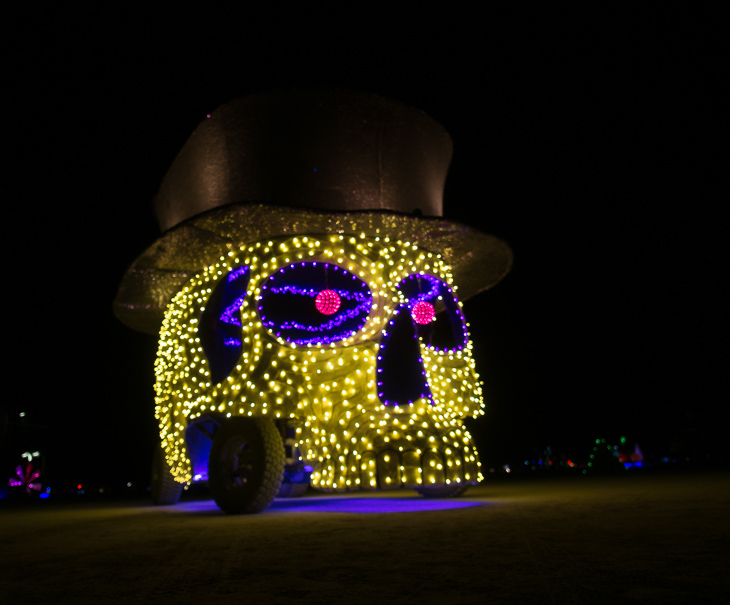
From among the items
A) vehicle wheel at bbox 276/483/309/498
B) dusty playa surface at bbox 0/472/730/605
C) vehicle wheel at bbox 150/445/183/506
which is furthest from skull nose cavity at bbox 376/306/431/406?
vehicle wheel at bbox 276/483/309/498

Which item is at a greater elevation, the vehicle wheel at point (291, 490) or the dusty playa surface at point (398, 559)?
the dusty playa surface at point (398, 559)

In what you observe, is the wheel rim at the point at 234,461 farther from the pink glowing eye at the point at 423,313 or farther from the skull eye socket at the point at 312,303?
the skull eye socket at the point at 312,303

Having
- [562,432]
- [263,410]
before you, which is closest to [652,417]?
[562,432]

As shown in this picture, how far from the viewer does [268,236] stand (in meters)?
6.64

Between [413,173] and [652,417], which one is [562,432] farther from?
[413,173]

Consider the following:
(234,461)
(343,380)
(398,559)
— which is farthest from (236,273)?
(398,559)

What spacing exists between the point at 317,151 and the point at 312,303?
3.20m

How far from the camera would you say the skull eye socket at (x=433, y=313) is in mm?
6703

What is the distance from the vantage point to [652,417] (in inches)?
622

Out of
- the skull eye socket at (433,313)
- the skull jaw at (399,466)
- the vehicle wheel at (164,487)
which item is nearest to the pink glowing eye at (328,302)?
the skull eye socket at (433,313)

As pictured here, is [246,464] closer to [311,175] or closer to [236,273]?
[236,273]

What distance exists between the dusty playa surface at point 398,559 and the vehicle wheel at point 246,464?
667mm

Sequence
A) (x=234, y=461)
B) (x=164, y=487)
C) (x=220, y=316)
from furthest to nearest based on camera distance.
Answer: (x=164, y=487) < (x=220, y=316) < (x=234, y=461)

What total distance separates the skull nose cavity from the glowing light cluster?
35 mm
